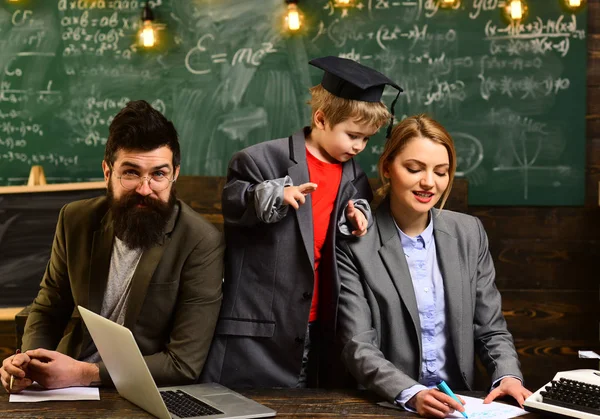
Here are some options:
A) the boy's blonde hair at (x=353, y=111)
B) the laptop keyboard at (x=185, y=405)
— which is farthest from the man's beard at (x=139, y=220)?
the boy's blonde hair at (x=353, y=111)

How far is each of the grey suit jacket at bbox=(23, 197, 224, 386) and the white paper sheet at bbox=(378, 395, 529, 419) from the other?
626 millimetres

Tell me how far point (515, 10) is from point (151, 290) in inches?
111

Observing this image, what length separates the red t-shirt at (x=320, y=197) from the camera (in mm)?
2561

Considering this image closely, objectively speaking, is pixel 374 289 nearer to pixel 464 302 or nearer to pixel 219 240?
pixel 464 302

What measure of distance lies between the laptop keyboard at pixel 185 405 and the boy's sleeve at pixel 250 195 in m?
0.59

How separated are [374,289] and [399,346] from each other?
0.18 m

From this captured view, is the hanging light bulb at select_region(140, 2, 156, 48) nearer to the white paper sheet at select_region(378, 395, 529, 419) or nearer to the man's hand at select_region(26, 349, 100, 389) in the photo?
the man's hand at select_region(26, 349, 100, 389)

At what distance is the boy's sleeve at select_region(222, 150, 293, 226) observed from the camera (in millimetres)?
2348

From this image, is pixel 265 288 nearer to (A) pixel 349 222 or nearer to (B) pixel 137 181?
(A) pixel 349 222

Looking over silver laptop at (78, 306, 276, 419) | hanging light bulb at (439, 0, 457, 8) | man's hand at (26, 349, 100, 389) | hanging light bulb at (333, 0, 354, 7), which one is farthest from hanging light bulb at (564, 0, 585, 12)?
man's hand at (26, 349, 100, 389)

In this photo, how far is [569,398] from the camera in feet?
6.11

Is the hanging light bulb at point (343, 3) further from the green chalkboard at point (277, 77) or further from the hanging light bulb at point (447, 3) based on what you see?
the hanging light bulb at point (447, 3)

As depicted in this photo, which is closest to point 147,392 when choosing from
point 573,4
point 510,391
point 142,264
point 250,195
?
point 142,264

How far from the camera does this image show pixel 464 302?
2.32m
